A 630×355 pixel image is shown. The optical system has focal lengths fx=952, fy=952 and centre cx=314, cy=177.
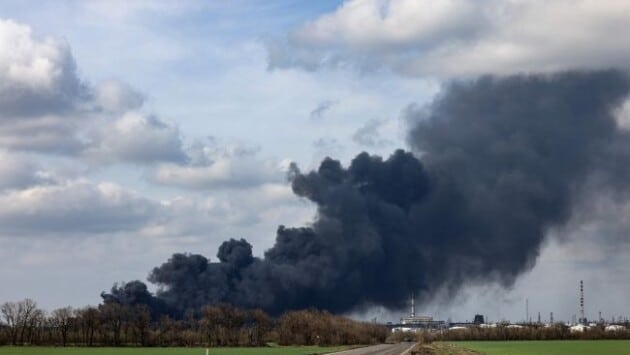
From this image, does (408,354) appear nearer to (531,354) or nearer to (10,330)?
(531,354)

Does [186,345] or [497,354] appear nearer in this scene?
[497,354]

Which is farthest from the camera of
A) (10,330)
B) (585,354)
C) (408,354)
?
(10,330)

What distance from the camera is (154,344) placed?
198875 millimetres

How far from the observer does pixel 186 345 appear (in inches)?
7795

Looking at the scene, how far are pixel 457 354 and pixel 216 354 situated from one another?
108 feet

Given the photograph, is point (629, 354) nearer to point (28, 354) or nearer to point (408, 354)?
point (408, 354)

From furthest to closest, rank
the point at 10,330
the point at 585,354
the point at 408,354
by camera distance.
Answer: the point at 10,330 < the point at 585,354 < the point at 408,354

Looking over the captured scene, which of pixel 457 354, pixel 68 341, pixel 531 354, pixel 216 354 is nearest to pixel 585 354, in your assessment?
pixel 531 354

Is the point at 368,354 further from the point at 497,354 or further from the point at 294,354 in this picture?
the point at 497,354

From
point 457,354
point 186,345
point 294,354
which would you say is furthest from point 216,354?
point 186,345

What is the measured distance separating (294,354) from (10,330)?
9682 cm

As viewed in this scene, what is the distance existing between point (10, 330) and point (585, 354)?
120 m

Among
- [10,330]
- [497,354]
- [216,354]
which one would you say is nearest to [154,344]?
[10,330]

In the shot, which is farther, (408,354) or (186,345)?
(186,345)
